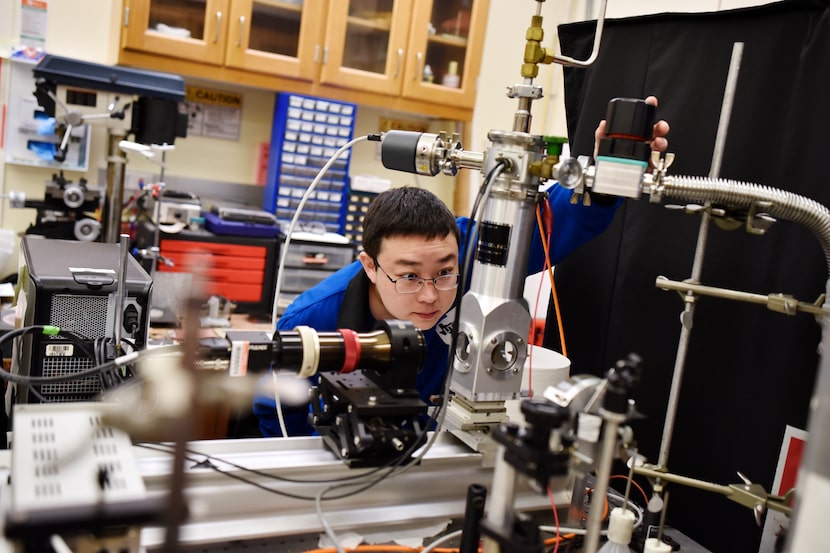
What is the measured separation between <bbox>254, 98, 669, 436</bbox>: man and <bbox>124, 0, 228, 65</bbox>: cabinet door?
163cm

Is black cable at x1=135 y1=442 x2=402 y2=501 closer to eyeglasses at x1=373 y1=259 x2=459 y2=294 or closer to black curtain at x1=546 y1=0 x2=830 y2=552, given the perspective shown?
eyeglasses at x1=373 y1=259 x2=459 y2=294

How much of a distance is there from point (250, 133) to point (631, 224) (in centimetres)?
224

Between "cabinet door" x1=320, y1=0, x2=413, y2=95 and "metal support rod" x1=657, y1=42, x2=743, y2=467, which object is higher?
"cabinet door" x1=320, y1=0, x2=413, y2=95

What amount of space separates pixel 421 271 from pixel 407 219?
11cm

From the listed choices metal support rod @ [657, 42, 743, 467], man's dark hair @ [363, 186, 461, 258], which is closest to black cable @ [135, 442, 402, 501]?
metal support rod @ [657, 42, 743, 467]

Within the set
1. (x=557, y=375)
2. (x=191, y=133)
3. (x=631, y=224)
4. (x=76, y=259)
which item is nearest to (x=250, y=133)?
(x=191, y=133)

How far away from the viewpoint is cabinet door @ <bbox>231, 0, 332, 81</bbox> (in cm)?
276

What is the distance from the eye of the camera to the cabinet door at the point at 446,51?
3074 mm

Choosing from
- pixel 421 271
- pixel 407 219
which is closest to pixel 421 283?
pixel 421 271

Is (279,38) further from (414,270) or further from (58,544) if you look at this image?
(58,544)

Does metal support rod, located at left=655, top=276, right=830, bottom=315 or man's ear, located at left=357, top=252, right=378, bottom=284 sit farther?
man's ear, located at left=357, top=252, right=378, bottom=284

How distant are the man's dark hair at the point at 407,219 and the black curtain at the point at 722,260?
35 centimetres

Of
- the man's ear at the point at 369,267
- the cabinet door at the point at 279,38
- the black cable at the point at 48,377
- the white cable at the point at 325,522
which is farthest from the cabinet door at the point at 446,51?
the white cable at the point at 325,522

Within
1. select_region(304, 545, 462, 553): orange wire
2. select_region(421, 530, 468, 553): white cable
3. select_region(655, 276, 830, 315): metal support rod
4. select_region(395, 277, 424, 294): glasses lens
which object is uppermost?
select_region(655, 276, 830, 315): metal support rod
